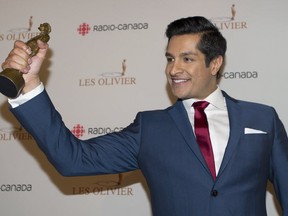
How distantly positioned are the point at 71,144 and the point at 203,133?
477 millimetres

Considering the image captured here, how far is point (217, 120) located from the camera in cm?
157

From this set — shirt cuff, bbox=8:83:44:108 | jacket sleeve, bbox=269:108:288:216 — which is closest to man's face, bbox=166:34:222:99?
jacket sleeve, bbox=269:108:288:216

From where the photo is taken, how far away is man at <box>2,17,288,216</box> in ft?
4.34

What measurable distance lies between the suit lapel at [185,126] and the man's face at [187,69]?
5 centimetres

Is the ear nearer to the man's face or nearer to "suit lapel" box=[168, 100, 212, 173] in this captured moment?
the man's face

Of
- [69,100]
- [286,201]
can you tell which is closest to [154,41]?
[69,100]

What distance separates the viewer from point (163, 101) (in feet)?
7.07

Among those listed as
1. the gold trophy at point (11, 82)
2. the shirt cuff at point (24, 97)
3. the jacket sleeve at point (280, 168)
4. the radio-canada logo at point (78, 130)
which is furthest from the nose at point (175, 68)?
the radio-canada logo at point (78, 130)

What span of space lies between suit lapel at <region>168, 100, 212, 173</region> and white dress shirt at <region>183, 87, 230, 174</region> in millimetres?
34

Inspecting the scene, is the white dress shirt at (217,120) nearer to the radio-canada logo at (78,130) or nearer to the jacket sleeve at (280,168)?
the jacket sleeve at (280,168)

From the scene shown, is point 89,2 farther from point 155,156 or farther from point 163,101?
point 155,156

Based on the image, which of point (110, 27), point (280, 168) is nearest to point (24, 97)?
point (280, 168)

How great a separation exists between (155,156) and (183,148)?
4.1 inches

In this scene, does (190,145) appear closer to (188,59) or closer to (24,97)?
(188,59)
